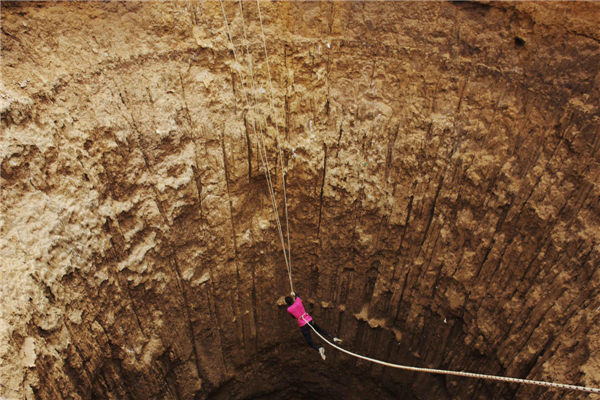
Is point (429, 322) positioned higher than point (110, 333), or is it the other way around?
point (110, 333)

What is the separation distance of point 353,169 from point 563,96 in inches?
93.0

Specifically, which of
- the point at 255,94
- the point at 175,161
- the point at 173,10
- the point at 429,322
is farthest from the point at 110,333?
the point at 429,322

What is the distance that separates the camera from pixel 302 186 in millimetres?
5262

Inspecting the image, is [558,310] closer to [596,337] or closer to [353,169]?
[596,337]

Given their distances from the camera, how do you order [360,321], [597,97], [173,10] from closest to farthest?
1. [597,97]
2. [173,10]
3. [360,321]

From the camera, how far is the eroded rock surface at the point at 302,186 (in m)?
3.57

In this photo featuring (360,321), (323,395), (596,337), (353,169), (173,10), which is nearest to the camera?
(596,337)

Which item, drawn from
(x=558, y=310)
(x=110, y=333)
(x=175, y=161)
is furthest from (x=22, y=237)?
(x=558, y=310)

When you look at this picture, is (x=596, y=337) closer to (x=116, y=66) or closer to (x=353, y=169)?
(x=353, y=169)

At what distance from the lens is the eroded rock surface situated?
11.7ft

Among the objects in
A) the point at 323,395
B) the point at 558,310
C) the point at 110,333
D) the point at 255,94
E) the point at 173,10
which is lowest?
the point at 323,395

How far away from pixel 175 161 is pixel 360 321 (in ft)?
11.8

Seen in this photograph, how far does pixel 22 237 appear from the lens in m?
3.10

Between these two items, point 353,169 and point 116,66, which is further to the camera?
point 353,169
